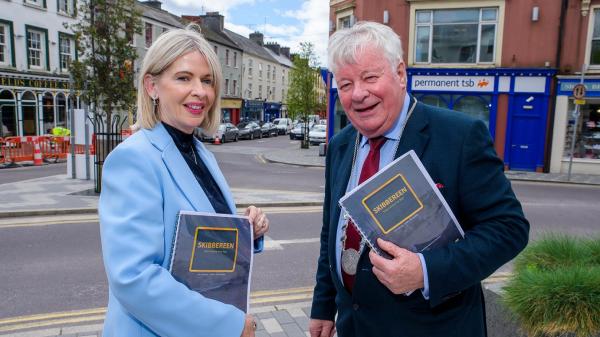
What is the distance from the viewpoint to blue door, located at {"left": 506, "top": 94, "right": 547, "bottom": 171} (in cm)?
1675

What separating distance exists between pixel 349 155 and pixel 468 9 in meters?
17.4

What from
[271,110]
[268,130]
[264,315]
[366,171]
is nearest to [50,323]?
[264,315]

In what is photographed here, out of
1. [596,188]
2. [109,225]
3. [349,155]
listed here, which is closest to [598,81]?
[596,188]

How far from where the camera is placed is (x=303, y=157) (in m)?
21.9

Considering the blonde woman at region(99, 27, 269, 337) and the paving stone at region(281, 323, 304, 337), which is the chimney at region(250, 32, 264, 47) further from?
the blonde woman at region(99, 27, 269, 337)

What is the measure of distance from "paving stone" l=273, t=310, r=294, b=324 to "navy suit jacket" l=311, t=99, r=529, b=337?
226 centimetres

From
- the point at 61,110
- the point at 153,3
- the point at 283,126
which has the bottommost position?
the point at 283,126

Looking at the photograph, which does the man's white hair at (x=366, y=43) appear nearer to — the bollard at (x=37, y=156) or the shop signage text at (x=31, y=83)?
the bollard at (x=37, y=156)

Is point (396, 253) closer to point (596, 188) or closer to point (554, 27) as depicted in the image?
point (596, 188)

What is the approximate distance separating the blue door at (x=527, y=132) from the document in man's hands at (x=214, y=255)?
57.8ft

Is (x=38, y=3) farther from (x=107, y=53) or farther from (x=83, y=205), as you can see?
(x=83, y=205)

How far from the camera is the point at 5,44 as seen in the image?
21.9m

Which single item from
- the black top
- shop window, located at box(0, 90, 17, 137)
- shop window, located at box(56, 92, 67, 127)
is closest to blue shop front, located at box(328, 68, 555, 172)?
the black top

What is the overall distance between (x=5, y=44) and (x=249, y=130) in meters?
18.1
